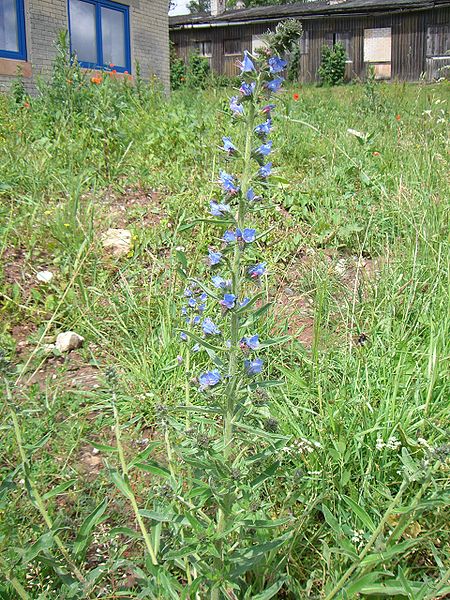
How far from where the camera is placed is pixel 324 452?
6.13ft

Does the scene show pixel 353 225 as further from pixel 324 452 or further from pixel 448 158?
pixel 324 452

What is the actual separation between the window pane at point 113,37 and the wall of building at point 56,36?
26cm

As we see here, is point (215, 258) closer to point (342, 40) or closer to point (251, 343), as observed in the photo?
point (251, 343)

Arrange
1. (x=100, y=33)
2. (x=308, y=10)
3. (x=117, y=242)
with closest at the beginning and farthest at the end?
1. (x=117, y=242)
2. (x=100, y=33)
3. (x=308, y=10)

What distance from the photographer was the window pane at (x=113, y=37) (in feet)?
46.9

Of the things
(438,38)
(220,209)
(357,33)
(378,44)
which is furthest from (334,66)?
(220,209)

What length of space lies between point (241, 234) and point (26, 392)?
160 cm

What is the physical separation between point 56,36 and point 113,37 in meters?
2.23

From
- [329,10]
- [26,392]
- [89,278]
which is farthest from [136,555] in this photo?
[329,10]

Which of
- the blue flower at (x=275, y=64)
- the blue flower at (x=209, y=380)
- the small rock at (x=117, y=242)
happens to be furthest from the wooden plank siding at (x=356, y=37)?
the blue flower at (x=209, y=380)

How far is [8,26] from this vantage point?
11.9 meters

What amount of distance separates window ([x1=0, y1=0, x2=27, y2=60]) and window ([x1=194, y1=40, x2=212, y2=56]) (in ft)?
50.8

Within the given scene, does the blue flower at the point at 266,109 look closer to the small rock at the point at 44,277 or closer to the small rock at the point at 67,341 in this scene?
the small rock at the point at 67,341

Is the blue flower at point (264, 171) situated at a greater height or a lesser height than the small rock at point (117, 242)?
greater
